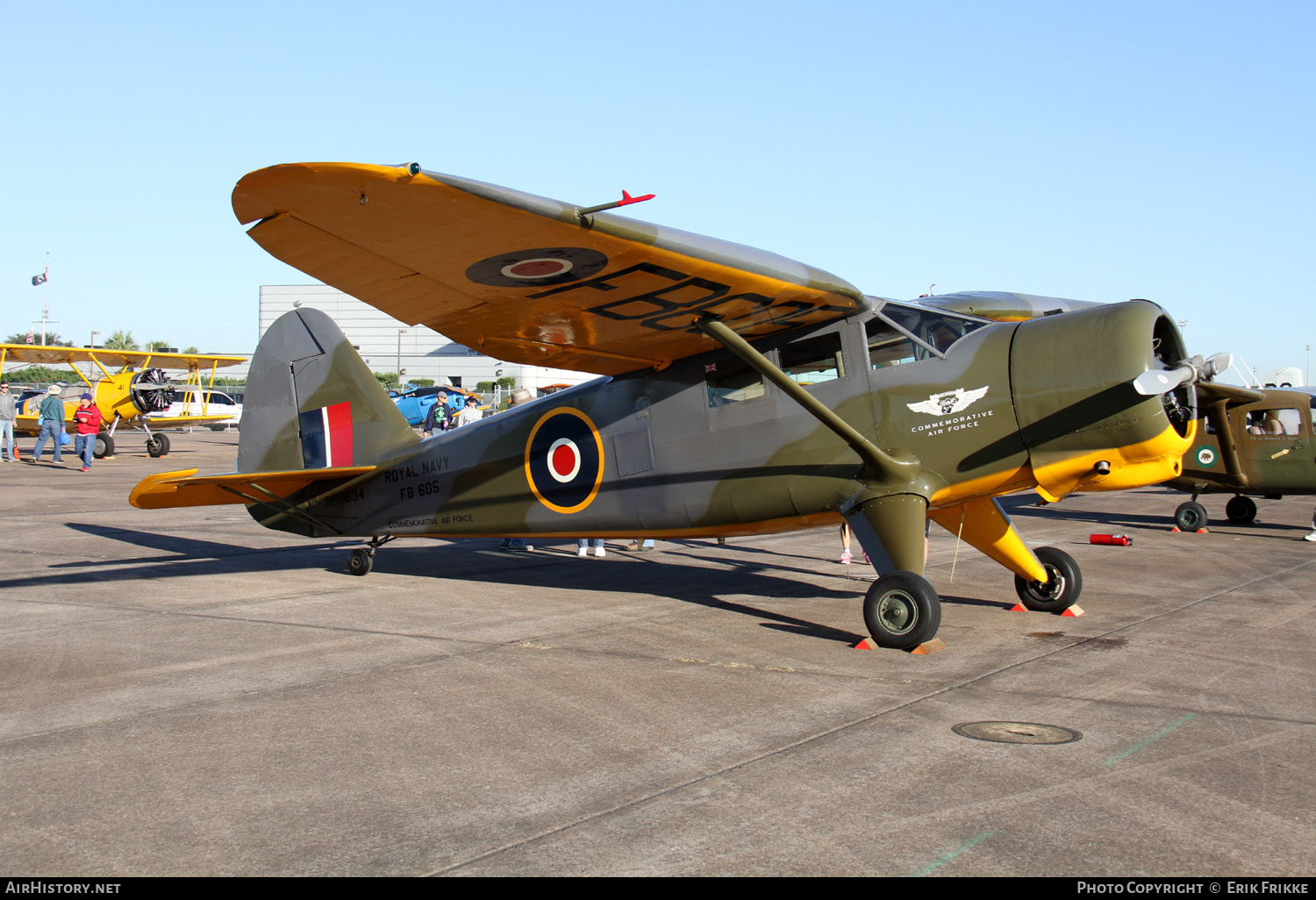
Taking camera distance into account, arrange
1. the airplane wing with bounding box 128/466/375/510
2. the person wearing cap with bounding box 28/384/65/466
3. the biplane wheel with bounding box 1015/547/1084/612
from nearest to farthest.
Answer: the biplane wheel with bounding box 1015/547/1084/612, the airplane wing with bounding box 128/466/375/510, the person wearing cap with bounding box 28/384/65/466

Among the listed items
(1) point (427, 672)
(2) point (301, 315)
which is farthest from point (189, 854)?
(2) point (301, 315)

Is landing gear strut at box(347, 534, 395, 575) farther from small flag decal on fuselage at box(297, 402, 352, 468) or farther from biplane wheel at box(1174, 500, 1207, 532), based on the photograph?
biplane wheel at box(1174, 500, 1207, 532)

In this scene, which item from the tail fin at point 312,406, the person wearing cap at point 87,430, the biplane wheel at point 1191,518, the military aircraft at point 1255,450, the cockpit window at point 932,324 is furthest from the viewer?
the person wearing cap at point 87,430

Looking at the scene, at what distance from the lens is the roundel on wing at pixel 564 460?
27.7 feet

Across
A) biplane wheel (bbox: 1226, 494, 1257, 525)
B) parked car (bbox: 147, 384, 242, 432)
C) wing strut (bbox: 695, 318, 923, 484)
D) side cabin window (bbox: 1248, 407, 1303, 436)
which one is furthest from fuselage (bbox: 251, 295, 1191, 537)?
parked car (bbox: 147, 384, 242, 432)

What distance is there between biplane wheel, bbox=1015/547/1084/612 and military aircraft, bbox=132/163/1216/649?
0.05 feet

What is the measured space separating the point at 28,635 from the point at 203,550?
4966 millimetres

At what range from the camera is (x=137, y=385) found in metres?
30.1

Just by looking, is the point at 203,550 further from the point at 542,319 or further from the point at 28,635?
the point at 542,319

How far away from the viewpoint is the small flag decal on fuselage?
10000mm

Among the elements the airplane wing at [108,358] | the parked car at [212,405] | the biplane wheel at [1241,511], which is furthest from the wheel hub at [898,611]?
the parked car at [212,405]

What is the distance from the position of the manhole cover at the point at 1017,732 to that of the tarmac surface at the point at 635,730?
0.07 metres

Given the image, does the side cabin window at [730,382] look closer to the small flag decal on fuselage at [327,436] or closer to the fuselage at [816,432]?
the fuselage at [816,432]

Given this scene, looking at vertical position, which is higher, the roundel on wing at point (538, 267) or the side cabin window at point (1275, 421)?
the roundel on wing at point (538, 267)
